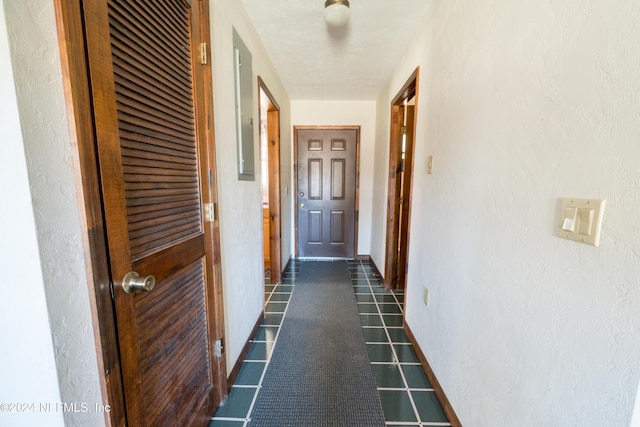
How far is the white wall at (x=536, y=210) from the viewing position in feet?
1.77

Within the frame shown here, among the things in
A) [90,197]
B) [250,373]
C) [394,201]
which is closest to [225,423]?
[250,373]

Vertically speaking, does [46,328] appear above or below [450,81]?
below

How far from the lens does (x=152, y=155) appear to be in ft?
2.65

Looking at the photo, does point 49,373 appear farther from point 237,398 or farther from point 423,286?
point 423,286

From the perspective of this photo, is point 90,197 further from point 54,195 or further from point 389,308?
point 389,308

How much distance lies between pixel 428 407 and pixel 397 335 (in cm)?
62

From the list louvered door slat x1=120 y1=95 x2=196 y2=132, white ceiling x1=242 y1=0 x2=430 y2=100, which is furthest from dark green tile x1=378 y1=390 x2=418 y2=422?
white ceiling x1=242 y1=0 x2=430 y2=100

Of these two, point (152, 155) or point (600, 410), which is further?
point (152, 155)

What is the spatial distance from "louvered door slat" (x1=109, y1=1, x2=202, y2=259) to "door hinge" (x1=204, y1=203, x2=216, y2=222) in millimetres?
92

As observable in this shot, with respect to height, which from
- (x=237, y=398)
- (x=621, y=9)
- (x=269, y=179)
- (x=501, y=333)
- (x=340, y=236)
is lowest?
(x=237, y=398)

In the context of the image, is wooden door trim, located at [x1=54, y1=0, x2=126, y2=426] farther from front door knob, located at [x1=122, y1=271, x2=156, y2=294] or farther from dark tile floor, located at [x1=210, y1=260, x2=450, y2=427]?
dark tile floor, located at [x1=210, y1=260, x2=450, y2=427]

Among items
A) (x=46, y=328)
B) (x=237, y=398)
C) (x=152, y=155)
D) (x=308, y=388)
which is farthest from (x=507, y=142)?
(x=237, y=398)

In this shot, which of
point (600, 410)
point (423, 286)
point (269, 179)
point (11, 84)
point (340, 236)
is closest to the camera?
point (11, 84)

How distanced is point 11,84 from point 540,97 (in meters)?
1.28
